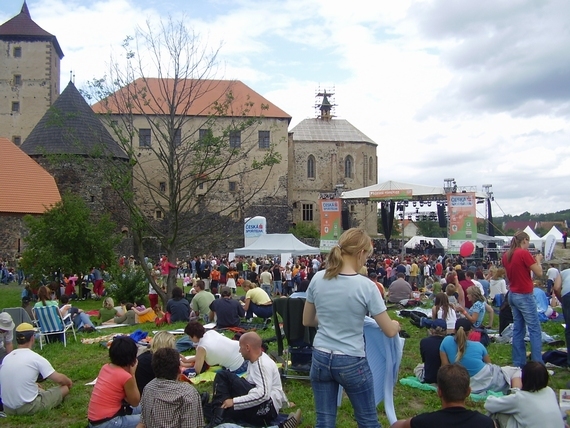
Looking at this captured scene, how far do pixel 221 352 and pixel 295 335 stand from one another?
2.96 feet

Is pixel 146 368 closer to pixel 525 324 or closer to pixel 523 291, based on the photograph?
pixel 523 291

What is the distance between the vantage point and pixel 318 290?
12.2ft

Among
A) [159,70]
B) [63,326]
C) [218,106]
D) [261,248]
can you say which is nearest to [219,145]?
[218,106]

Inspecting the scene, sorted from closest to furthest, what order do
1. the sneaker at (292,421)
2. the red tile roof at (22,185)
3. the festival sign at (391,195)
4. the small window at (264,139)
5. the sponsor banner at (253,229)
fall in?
the sneaker at (292,421) < the sponsor banner at (253,229) < the red tile roof at (22,185) < the festival sign at (391,195) < the small window at (264,139)

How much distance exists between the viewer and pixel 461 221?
92.7 ft

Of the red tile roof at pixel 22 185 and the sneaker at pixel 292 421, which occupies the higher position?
the red tile roof at pixel 22 185

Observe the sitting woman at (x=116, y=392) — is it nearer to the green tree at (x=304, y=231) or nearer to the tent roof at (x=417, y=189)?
the tent roof at (x=417, y=189)

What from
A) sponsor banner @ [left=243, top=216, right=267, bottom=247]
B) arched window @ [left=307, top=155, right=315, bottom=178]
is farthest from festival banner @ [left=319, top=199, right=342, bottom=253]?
arched window @ [left=307, top=155, right=315, bottom=178]

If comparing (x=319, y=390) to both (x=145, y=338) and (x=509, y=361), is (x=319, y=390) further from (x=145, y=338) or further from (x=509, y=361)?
(x=145, y=338)

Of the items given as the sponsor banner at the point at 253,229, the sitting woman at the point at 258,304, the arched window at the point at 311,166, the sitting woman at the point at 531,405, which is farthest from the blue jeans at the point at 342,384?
the arched window at the point at 311,166

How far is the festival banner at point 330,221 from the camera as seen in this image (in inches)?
1192

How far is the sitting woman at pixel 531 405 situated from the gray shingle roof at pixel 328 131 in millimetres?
55889

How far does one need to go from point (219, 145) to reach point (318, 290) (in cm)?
1135

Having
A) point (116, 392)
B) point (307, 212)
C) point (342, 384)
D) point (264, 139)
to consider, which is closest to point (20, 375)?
point (116, 392)
